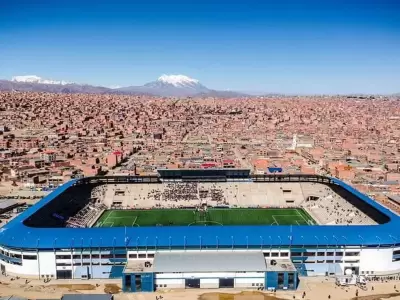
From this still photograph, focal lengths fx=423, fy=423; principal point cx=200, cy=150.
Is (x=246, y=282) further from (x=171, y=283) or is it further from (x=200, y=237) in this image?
(x=171, y=283)

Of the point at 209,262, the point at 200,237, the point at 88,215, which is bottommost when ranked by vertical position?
the point at 88,215

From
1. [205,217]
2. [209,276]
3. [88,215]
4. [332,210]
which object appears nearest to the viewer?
[209,276]

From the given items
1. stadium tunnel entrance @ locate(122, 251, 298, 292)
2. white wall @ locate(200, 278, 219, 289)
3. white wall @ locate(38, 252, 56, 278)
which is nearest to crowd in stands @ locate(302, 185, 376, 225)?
stadium tunnel entrance @ locate(122, 251, 298, 292)

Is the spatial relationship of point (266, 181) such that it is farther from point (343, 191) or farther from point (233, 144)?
point (233, 144)

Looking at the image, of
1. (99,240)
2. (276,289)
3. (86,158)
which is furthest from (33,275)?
(86,158)

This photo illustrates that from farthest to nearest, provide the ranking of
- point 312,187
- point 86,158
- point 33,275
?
point 86,158 → point 312,187 → point 33,275

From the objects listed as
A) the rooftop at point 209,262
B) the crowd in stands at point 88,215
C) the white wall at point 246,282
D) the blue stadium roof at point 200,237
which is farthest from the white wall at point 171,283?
the crowd in stands at point 88,215

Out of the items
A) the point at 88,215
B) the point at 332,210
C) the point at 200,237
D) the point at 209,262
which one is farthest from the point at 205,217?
the point at 209,262
